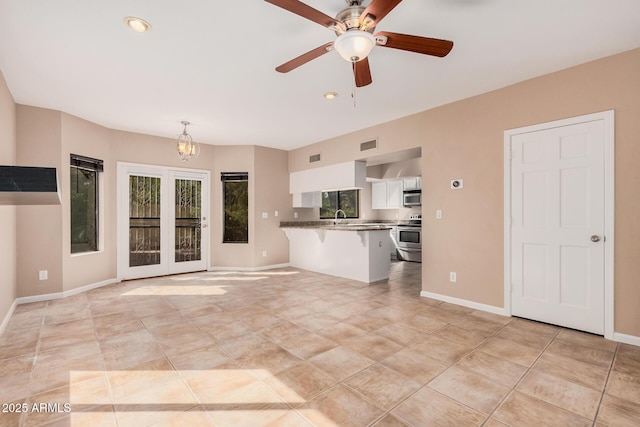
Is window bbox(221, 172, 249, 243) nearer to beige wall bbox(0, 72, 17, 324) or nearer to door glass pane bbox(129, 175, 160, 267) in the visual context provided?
door glass pane bbox(129, 175, 160, 267)

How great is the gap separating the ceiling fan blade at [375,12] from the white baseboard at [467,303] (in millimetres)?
3296

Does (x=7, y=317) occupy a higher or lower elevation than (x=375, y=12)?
lower

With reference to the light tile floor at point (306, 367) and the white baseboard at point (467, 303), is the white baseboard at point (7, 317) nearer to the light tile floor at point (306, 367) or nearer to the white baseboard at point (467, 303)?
the light tile floor at point (306, 367)

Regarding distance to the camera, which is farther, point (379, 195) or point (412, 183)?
point (379, 195)

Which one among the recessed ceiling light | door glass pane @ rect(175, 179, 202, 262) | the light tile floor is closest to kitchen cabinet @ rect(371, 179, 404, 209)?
the light tile floor

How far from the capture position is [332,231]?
5.65 metres

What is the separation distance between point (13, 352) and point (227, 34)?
322cm

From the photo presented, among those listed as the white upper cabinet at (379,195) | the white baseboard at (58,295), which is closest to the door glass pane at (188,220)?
the white baseboard at (58,295)

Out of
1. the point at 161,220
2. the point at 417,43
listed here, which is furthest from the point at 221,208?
the point at 417,43

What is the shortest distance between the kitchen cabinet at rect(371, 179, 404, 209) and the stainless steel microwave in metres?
0.17

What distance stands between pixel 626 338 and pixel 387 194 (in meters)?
5.65

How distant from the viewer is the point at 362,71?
2.37 metres

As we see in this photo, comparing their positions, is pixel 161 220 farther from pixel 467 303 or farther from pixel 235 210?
pixel 467 303

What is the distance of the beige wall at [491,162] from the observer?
272 cm
